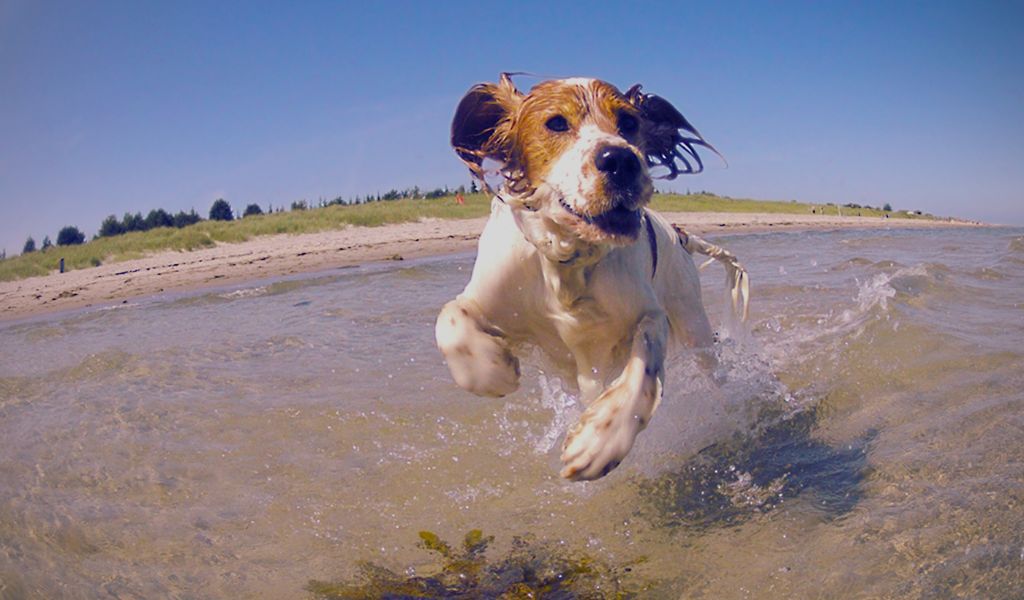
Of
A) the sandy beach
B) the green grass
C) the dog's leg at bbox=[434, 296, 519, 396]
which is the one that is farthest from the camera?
the green grass

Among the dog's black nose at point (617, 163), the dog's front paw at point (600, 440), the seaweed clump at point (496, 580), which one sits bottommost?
the seaweed clump at point (496, 580)

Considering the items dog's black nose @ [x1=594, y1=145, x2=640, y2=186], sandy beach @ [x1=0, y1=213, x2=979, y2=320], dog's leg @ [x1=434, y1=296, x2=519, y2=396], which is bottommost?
dog's leg @ [x1=434, y1=296, x2=519, y2=396]

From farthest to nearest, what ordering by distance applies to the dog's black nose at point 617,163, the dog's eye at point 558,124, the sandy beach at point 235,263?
1. the sandy beach at point 235,263
2. the dog's eye at point 558,124
3. the dog's black nose at point 617,163

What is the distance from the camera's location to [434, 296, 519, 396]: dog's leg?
3750 mm

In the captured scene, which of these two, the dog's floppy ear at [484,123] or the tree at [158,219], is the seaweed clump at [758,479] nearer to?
the dog's floppy ear at [484,123]

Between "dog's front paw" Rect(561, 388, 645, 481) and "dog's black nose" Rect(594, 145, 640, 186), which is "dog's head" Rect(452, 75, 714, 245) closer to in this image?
"dog's black nose" Rect(594, 145, 640, 186)

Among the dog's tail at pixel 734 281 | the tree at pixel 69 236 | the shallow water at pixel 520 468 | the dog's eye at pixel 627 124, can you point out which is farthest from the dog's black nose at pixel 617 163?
the tree at pixel 69 236

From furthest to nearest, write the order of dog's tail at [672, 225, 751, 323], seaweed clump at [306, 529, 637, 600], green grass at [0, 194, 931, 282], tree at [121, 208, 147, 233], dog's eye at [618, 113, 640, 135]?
tree at [121, 208, 147, 233] < green grass at [0, 194, 931, 282] < dog's tail at [672, 225, 751, 323] < dog's eye at [618, 113, 640, 135] < seaweed clump at [306, 529, 637, 600]

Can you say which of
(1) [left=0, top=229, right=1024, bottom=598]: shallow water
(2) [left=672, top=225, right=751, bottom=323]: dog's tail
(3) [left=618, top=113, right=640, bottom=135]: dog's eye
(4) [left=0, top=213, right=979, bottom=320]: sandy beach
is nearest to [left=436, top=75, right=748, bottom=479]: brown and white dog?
(3) [left=618, top=113, right=640, bottom=135]: dog's eye

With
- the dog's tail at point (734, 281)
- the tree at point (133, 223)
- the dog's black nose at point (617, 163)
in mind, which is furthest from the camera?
the tree at point (133, 223)

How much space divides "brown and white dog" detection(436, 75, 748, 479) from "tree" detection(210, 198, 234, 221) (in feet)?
70.2

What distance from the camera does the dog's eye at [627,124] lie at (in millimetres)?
3443

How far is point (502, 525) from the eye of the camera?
3.43 meters

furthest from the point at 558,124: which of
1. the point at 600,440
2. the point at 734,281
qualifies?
the point at 734,281
